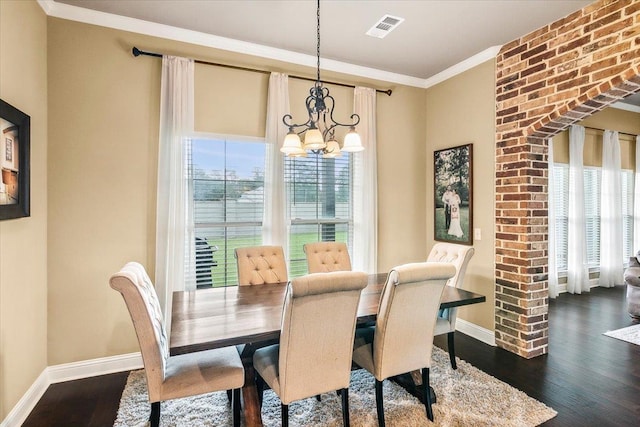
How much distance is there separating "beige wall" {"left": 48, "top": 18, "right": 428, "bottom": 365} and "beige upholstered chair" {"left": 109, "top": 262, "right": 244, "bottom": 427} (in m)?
1.10

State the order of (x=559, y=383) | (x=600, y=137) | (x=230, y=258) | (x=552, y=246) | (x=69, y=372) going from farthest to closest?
1. (x=600, y=137)
2. (x=552, y=246)
3. (x=230, y=258)
4. (x=69, y=372)
5. (x=559, y=383)

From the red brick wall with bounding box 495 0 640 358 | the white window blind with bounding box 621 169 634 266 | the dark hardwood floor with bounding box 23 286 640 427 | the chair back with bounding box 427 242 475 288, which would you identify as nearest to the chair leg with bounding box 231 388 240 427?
the dark hardwood floor with bounding box 23 286 640 427

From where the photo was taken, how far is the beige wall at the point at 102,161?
280cm

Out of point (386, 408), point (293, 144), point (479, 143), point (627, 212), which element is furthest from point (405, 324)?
point (627, 212)

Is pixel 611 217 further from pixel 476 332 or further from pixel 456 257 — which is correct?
pixel 456 257

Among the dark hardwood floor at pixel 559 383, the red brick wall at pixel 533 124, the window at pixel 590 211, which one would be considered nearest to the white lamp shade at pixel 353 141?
the red brick wall at pixel 533 124

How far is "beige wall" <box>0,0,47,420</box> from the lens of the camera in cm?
213

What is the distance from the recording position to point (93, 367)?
9.54ft

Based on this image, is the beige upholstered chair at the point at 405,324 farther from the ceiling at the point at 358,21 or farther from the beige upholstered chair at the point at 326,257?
the ceiling at the point at 358,21

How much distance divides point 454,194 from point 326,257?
179cm

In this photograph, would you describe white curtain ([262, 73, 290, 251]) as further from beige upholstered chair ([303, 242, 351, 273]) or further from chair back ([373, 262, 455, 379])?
chair back ([373, 262, 455, 379])

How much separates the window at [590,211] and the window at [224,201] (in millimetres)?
4840

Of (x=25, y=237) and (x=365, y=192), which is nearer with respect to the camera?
(x=25, y=237)

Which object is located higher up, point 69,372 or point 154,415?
point 154,415
